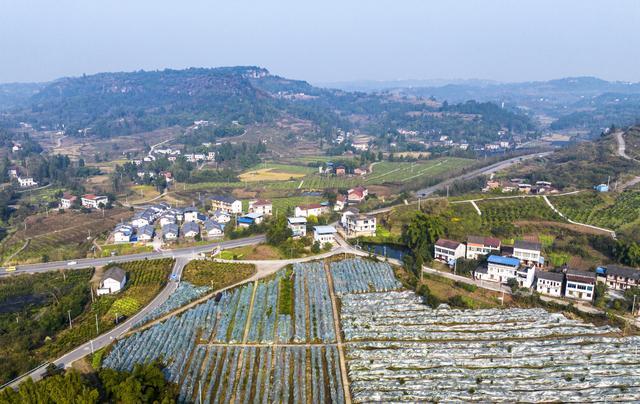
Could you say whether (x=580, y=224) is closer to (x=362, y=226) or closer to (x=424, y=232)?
(x=424, y=232)

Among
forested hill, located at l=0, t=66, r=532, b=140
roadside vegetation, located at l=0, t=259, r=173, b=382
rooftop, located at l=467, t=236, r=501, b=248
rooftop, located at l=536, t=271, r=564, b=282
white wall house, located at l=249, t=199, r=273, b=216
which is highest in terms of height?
forested hill, located at l=0, t=66, r=532, b=140

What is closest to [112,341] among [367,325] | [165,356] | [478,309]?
[165,356]

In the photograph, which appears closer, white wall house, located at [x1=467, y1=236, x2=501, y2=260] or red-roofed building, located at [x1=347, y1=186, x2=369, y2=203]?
white wall house, located at [x1=467, y1=236, x2=501, y2=260]

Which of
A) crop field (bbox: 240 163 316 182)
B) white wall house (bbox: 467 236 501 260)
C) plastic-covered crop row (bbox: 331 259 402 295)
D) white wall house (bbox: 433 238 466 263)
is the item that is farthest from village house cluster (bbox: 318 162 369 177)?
plastic-covered crop row (bbox: 331 259 402 295)

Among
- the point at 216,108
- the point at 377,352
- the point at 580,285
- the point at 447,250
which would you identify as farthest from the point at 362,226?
the point at 216,108

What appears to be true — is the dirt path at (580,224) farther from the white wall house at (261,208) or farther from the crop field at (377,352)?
the white wall house at (261,208)

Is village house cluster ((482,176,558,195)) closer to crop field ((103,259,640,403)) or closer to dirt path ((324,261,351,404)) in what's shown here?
crop field ((103,259,640,403))

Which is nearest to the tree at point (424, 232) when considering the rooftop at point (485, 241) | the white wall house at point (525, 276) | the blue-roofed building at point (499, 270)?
the rooftop at point (485, 241)
